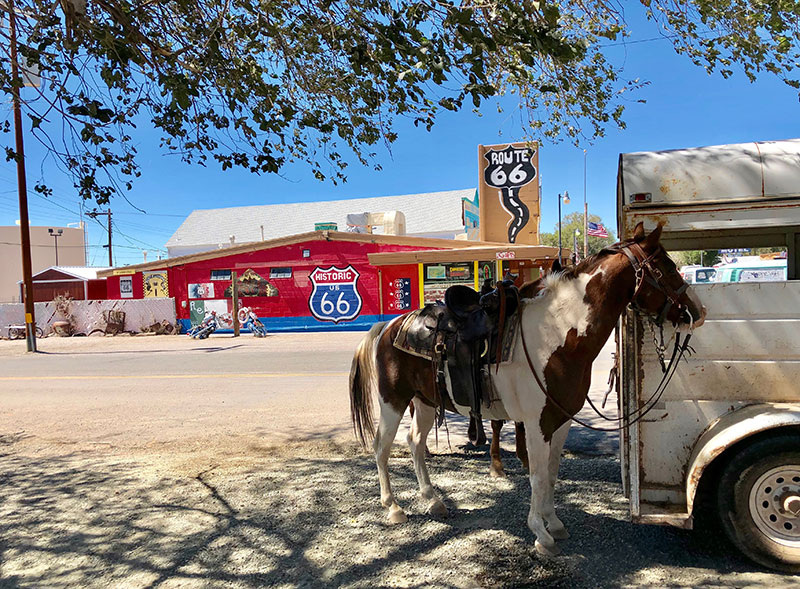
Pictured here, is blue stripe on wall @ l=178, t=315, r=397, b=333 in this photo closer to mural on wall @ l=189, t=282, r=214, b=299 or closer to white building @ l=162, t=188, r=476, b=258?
mural on wall @ l=189, t=282, r=214, b=299

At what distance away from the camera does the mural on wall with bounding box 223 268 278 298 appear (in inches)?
932

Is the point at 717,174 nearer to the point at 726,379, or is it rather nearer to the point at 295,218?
the point at 726,379

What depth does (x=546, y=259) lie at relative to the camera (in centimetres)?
2098

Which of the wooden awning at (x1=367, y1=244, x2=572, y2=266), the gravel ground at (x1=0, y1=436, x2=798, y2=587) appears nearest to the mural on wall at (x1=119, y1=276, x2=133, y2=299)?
the wooden awning at (x1=367, y1=244, x2=572, y2=266)

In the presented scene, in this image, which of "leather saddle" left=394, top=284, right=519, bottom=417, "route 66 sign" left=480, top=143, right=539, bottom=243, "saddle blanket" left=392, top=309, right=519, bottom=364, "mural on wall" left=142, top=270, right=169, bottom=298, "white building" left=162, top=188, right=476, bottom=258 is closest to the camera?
"saddle blanket" left=392, top=309, right=519, bottom=364

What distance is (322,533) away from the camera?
3.79 meters

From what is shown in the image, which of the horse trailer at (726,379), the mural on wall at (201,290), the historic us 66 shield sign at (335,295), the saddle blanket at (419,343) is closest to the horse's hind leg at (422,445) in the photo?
the saddle blanket at (419,343)

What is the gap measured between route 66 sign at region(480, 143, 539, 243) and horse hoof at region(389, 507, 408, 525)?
2203 centimetres

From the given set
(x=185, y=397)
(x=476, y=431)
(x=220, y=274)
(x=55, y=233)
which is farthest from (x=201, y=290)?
(x=55, y=233)

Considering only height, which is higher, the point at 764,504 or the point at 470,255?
the point at 470,255

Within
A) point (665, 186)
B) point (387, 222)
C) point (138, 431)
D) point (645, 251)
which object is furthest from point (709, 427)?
point (387, 222)

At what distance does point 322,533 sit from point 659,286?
9.26 feet

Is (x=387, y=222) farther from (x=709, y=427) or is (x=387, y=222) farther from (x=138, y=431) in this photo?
(x=709, y=427)

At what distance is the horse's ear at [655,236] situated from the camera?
3.05m
